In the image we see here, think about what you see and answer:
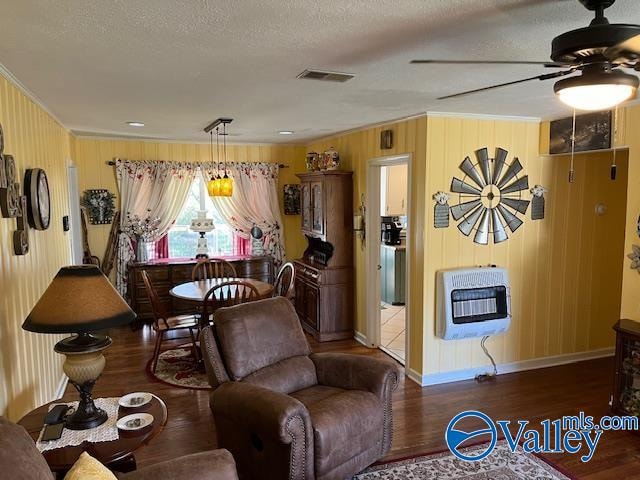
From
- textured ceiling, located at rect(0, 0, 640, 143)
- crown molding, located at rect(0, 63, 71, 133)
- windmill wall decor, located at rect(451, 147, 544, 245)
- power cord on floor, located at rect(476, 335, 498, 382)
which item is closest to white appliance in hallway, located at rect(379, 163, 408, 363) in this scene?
power cord on floor, located at rect(476, 335, 498, 382)

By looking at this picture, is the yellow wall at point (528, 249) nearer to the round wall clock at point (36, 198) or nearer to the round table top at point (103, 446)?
the round table top at point (103, 446)

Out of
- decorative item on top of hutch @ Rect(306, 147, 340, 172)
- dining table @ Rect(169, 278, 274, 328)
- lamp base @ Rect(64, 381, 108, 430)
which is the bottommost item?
lamp base @ Rect(64, 381, 108, 430)

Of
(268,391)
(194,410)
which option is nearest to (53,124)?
(194,410)

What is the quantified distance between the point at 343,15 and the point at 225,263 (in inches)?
171

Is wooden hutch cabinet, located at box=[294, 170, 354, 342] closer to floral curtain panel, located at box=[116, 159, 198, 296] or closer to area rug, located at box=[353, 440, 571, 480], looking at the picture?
floral curtain panel, located at box=[116, 159, 198, 296]

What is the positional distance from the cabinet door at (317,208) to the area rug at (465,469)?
9.55 feet

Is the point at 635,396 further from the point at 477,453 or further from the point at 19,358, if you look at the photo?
the point at 19,358

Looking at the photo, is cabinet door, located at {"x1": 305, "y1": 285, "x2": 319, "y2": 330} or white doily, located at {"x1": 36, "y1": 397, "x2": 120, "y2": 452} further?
cabinet door, located at {"x1": 305, "y1": 285, "x2": 319, "y2": 330}

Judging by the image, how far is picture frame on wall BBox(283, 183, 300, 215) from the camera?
6809 millimetres

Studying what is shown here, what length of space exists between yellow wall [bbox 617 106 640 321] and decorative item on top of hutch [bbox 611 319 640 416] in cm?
14

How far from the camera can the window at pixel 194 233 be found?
6.48 m

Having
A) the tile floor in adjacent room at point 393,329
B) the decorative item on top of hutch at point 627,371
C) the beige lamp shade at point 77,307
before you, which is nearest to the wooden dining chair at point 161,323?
the tile floor in adjacent room at point 393,329

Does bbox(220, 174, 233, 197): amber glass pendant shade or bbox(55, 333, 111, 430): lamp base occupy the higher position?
bbox(220, 174, 233, 197): amber glass pendant shade

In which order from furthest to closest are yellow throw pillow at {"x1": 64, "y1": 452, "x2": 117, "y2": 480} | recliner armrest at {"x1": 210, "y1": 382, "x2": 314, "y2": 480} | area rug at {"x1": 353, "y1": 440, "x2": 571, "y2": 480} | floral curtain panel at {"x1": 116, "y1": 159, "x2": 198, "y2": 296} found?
floral curtain panel at {"x1": 116, "y1": 159, "x2": 198, "y2": 296} → area rug at {"x1": 353, "y1": 440, "x2": 571, "y2": 480} → recliner armrest at {"x1": 210, "y1": 382, "x2": 314, "y2": 480} → yellow throw pillow at {"x1": 64, "y1": 452, "x2": 117, "y2": 480}
